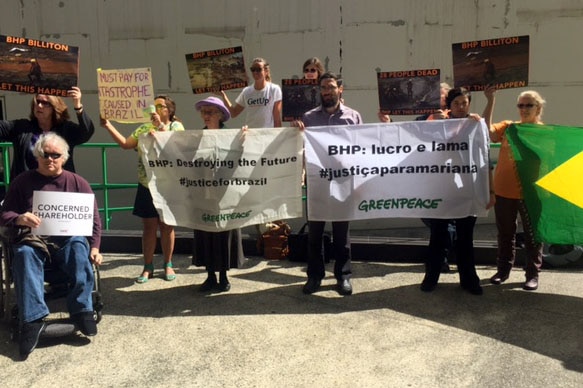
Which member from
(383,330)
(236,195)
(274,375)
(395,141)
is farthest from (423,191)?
(274,375)

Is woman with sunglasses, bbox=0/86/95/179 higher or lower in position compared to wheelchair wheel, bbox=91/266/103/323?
higher

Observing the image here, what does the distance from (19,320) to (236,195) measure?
1975 mm

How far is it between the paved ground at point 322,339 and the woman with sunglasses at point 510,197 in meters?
0.25

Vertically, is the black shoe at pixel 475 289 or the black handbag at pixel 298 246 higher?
the black handbag at pixel 298 246

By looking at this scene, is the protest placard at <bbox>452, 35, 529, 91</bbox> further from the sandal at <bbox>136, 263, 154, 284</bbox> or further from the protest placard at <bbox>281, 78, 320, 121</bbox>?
the sandal at <bbox>136, 263, 154, 284</bbox>

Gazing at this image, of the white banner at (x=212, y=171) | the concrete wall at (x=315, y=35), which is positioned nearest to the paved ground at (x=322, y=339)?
the white banner at (x=212, y=171)

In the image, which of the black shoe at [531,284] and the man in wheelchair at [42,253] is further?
the black shoe at [531,284]

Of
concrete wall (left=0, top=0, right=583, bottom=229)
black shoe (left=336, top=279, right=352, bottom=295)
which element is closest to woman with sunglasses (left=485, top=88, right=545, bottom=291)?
black shoe (left=336, top=279, right=352, bottom=295)

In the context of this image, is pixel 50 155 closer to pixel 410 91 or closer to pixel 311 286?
pixel 311 286

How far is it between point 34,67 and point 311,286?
10.1ft

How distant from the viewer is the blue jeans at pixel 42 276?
352cm

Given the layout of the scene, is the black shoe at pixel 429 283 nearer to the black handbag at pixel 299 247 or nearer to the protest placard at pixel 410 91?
the black handbag at pixel 299 247

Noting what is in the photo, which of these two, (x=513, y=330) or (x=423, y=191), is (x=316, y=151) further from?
(x=513, y=330)

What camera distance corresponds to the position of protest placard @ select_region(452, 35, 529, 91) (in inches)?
173
